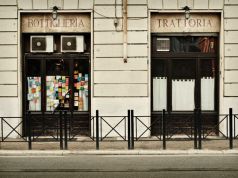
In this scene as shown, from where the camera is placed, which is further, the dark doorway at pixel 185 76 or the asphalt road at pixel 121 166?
the dark doorway at pixel 185 76

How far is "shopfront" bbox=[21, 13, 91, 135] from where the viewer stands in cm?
1769

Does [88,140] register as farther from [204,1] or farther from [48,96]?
A: [204,1]

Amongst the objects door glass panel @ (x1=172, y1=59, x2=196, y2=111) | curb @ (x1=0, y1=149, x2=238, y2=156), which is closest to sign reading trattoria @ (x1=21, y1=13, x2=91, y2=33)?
door glass panel @ (x1=172, y1=59, x2=196, y2=111)

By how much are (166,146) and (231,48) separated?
4.50 m

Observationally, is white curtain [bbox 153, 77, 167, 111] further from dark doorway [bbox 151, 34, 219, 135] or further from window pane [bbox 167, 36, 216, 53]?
window pane [bbox 167, 36, 216, 53]

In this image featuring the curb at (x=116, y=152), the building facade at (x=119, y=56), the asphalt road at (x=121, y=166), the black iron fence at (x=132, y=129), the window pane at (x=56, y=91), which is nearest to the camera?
the asphalt road at (x=121, y=166)

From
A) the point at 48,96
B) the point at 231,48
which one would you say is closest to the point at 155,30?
the point at 231,48

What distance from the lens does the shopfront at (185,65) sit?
17.7 m

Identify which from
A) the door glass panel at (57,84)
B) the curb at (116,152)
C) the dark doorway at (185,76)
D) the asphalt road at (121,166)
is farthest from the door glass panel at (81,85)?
the asphalt road at (121,166)

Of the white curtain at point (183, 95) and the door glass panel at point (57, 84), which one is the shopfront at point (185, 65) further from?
the door glass panel at point (57, 84)

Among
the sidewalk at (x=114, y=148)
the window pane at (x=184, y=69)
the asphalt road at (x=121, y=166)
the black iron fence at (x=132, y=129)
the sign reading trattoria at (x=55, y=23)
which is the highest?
the sign reading trattoria at (x=55, y=23)

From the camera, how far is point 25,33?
17797 mm

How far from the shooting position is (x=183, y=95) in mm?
18047

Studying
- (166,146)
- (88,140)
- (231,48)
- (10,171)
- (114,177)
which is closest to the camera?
(114,177)
